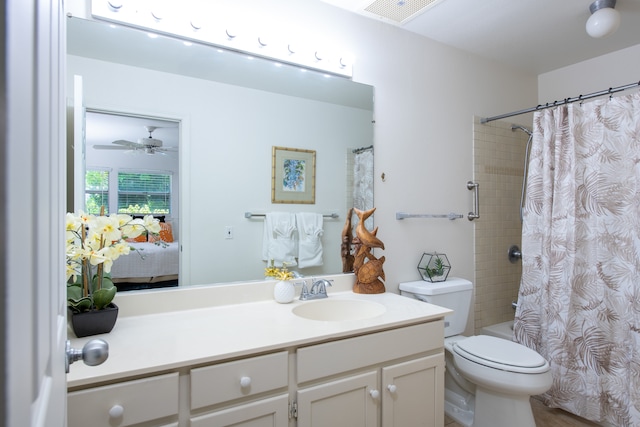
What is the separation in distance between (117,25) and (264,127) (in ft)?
2.35

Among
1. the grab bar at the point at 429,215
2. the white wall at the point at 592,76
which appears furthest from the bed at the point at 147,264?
the white wall at the point at 592,76

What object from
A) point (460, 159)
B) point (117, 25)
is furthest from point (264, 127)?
point (460, 159)

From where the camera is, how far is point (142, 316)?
59.2 inches

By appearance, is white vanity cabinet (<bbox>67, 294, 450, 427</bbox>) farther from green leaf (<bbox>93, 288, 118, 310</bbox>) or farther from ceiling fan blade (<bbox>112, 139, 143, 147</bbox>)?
ceiling fan blade (<bbox>112, 139, 143, 147</bbox>)

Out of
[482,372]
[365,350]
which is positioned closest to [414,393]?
[365,350]

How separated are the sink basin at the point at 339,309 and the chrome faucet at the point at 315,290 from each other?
0.15 ft

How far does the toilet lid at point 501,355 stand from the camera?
1715 mm

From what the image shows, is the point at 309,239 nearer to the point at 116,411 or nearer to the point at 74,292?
the point at 74,292

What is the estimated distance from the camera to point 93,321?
4.10 feet

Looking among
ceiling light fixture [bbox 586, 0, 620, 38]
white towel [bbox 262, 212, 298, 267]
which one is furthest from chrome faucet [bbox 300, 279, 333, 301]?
ceiling light fixture [bbox 586, 0, 620, 38]

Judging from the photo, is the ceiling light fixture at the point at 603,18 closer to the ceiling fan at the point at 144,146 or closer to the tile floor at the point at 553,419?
the tile floor at the point at 553,419

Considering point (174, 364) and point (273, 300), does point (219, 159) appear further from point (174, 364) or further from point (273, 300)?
point (174, 364)

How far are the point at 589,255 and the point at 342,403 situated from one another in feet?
5.60

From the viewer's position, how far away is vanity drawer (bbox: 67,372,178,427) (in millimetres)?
960
